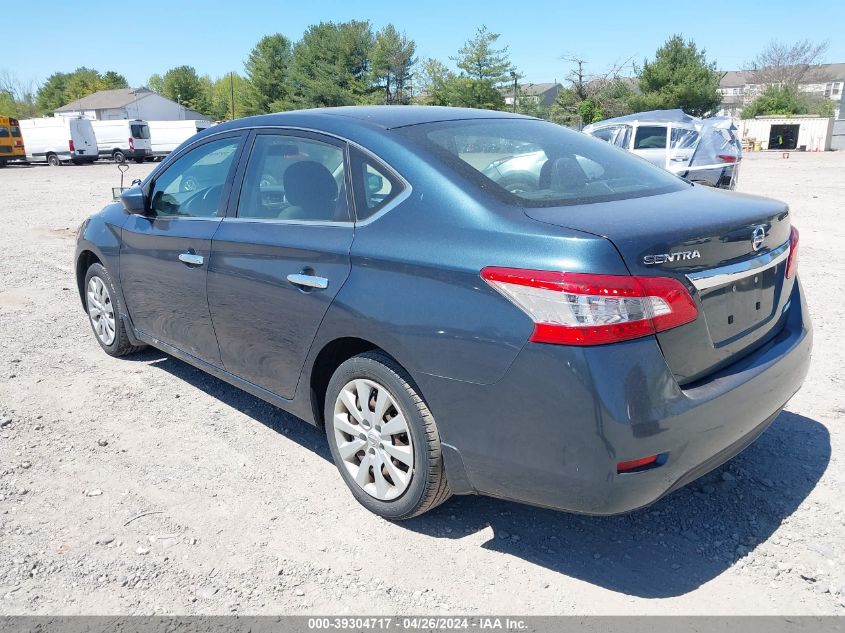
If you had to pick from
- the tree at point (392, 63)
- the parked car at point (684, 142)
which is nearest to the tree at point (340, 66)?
the tree at point (392, 63)

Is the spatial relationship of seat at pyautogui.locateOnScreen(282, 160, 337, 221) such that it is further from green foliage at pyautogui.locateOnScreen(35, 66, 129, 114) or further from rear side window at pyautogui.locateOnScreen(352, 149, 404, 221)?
green foliage at pyautogui.locateOnScreen(35, 66, 129, 114)

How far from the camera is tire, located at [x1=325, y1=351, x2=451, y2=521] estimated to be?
8.79ft

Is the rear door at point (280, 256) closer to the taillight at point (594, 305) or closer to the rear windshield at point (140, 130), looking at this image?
the taillight at point (594, 305)

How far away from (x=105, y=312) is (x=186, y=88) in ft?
322

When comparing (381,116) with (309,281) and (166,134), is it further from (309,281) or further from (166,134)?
(166,134)

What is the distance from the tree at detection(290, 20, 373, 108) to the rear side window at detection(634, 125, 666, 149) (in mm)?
45988

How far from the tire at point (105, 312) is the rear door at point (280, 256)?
1.55m

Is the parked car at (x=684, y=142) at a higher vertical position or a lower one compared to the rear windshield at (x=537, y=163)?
lower

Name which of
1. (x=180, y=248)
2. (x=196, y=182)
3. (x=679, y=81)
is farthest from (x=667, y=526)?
(x=679, y=81)

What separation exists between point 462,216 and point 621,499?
114cm

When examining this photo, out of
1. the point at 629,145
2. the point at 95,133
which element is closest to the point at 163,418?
the point at 629,145

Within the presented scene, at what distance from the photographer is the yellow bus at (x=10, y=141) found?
37.2 meters

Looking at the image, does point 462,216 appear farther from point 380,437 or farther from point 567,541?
point 567,541

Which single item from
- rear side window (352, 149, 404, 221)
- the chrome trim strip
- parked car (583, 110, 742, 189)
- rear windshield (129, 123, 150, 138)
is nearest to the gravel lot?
the chrome trim strip
